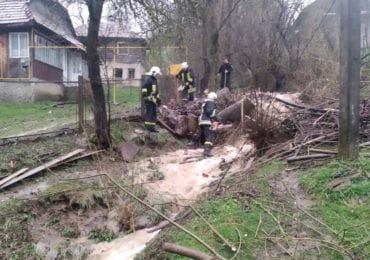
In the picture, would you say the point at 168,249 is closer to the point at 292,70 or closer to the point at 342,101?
the point at 342,101

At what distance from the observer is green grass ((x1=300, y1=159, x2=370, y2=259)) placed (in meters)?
5.36

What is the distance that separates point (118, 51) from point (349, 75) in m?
16.2

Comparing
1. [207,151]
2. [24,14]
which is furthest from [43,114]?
[24,14]

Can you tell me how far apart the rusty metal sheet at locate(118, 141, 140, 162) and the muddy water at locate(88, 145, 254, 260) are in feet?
1.12

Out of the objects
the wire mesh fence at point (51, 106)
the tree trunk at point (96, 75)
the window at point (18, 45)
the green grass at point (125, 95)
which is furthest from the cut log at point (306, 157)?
the window at point (18, 45)

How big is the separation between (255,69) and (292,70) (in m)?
2.03

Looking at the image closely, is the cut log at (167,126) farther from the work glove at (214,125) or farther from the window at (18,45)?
the window at (18,45)

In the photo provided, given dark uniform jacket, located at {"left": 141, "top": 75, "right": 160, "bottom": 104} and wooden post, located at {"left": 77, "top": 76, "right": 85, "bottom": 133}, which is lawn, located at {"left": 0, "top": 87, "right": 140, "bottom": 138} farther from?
dark uniform jacket, located at {"left": 141, "top": 75, "right": 160, "bottom": 104}

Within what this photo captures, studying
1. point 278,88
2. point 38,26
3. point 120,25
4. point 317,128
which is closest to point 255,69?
point 278,88

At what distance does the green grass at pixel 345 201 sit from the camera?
536 centimetres

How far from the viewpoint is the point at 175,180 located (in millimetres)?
9977

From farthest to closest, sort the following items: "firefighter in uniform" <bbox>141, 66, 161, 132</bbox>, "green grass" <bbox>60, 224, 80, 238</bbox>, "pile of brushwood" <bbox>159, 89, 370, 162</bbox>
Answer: "firefighter in uniform" <bbox>141, 66, 161, 132</bbox> < "pile of brushwood" <bbox>159, 89, 370, 162</bbox> < "green grass" <bbox>60, 224, 80, 238</bbox>

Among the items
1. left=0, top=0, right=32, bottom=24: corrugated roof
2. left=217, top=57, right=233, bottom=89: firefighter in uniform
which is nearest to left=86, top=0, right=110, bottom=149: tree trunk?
left=217, top=57, right=233, bottom=89: firefighter in uniform

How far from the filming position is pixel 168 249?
509cm
